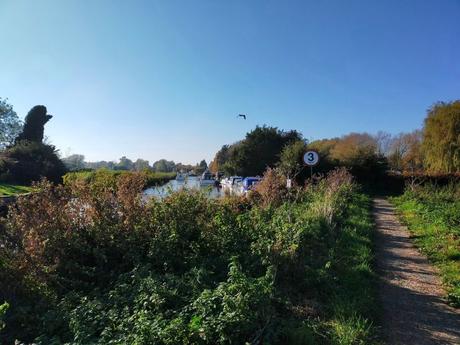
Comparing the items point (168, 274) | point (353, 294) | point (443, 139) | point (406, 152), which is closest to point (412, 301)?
point (353, 294)

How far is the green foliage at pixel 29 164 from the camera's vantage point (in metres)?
35.2

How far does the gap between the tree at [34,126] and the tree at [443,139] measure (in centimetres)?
4379

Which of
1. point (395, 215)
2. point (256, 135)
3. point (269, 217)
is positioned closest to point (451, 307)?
point (269, 217)

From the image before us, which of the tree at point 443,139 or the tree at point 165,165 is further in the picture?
A: the tree at point 165,165

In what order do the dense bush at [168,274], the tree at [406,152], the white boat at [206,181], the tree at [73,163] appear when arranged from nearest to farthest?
1. the dense bush at [168,274]
2. the white boat at [206,181]
3. the tree at [73,163]
4. the tree at [406,152]

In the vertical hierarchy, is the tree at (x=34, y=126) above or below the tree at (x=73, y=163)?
above

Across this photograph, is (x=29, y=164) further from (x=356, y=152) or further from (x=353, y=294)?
(x=353, y=294)

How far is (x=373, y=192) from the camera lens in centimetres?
2605

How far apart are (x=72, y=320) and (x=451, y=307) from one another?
5.07 meters

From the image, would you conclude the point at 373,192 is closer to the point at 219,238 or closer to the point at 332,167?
the point at 332,167

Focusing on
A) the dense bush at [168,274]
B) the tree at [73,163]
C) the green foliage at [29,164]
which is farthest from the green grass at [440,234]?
the green foliage at [29,164]

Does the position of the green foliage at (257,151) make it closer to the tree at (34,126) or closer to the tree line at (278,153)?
the tree line at (278,153)

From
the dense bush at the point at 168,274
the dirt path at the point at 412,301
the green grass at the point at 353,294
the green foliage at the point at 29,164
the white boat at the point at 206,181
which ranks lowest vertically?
the dirt path at the point at 412,301

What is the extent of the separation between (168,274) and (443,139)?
1204 inches
